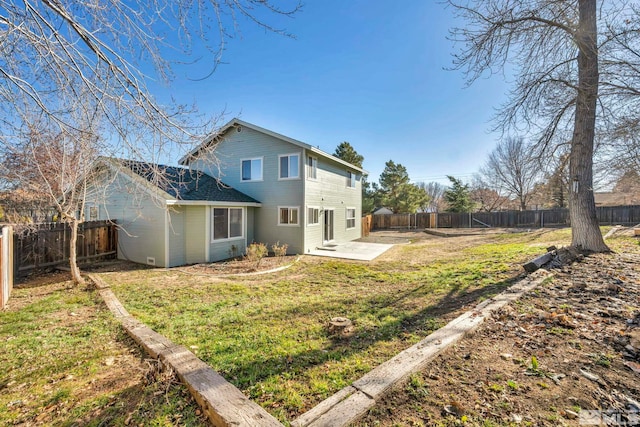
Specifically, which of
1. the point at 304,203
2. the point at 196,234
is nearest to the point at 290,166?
the point at 304,203

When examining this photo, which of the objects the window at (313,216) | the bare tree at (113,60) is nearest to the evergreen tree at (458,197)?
the window at (313,216)

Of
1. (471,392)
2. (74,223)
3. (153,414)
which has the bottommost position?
(153,414)

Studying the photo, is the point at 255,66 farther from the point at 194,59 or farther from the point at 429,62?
the point at 429,62

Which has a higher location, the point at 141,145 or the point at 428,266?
the point at 141,145

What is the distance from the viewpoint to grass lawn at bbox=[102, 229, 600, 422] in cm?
272

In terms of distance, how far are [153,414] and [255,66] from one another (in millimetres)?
6243

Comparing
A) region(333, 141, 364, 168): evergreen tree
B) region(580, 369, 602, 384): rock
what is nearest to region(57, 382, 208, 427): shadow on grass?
region(580, 369, 602, 384): rock

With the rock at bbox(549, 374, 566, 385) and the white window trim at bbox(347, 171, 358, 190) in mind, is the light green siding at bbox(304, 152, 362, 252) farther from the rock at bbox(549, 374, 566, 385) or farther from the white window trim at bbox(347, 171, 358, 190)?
the rock at bbox(549, 374, 566, 385)

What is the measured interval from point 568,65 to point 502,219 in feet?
71.0

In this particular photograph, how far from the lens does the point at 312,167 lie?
1248 centimetres

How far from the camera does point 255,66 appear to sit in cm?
596

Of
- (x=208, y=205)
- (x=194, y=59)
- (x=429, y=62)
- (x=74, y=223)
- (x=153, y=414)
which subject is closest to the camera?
(x=153, y=414)

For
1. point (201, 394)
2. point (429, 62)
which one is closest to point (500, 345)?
point (201, 394)

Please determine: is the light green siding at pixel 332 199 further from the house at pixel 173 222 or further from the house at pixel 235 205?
the house at pixel 173 222
